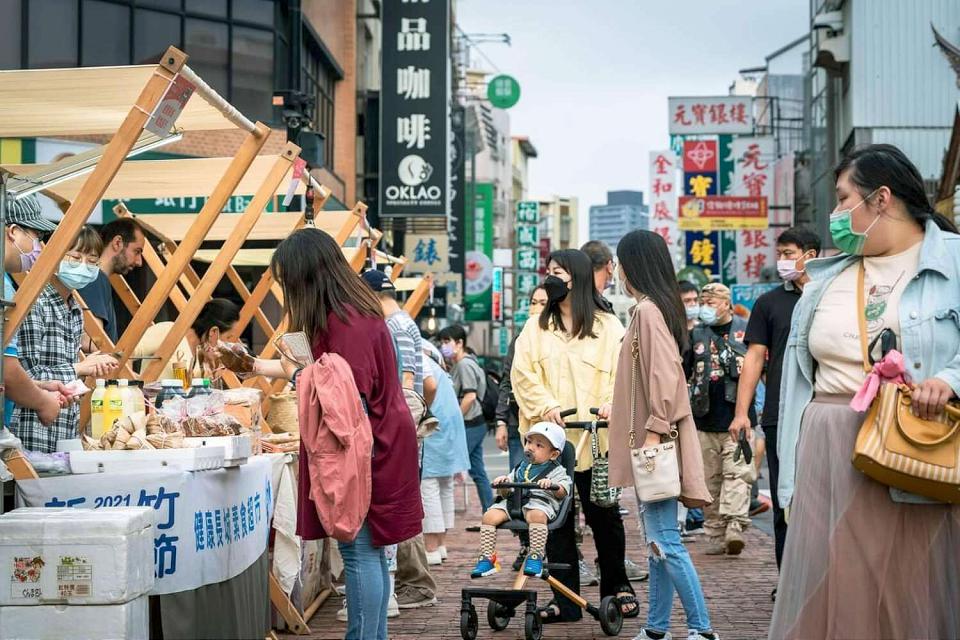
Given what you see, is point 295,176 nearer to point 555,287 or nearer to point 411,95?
point 555,287

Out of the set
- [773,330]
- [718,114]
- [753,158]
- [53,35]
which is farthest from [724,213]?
[773,330]

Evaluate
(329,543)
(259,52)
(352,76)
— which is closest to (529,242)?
(352,76)

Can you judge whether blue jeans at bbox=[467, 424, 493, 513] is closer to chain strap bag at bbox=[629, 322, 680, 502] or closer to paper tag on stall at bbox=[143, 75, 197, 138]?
chain strap bag at bbox=[629, 322, 680, 502]

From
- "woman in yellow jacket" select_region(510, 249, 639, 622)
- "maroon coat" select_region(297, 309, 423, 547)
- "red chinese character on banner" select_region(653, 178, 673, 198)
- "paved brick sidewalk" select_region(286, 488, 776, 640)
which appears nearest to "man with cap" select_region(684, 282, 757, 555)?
"paved brick sidewalk" select_region(286, 488, 776, 640)

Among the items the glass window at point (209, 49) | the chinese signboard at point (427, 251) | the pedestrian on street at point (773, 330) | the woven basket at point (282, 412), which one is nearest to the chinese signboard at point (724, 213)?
the chinese signboard at point (427, 251)

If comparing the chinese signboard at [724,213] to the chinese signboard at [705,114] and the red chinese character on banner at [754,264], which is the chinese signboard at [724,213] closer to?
the chinese signboard at [705,114]

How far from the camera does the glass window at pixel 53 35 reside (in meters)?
18.7

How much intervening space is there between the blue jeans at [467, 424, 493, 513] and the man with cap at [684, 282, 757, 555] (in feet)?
9.13

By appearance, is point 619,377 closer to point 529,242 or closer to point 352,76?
point 352,76

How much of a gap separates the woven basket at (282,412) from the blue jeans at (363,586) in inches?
135

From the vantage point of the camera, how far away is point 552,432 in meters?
7.66

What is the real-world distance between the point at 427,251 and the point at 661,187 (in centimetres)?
1184

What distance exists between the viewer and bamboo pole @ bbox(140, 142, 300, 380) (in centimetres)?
732

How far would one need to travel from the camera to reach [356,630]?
18.7ft
